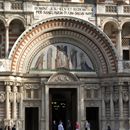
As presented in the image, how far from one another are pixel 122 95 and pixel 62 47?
5683mm

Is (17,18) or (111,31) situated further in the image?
(111,31)

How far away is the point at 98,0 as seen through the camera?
39.2m

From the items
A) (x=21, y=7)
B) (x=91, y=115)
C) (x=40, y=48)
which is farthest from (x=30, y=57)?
(x=91, y=115)

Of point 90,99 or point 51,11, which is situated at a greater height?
point 51,11

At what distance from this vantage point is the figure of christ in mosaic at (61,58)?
3747 cm

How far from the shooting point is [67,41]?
38.0 meters

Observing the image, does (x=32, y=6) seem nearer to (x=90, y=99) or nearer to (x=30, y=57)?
(x=30, y=57)

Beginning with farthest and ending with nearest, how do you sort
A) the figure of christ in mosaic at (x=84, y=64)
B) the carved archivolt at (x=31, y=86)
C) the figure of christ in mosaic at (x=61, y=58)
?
the figure of christ in mosaic at (x=84, y=64)
the figure of christ in mosaic at (x=61, y=58)
the carved archivolt at (x=31, y=86)

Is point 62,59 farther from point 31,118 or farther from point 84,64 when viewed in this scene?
point 31,118

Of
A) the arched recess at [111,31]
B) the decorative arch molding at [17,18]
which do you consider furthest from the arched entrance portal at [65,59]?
the arched recess at [111,31]

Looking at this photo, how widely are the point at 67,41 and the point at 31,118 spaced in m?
6.33

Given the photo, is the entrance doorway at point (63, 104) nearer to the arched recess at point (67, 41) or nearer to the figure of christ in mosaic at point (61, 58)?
the figure of christ in mosaic at point (61, 58)

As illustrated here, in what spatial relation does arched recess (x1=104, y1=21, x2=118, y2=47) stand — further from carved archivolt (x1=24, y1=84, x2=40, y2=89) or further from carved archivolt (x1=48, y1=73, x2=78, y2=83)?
carved archivolt (x1=24, y1=84, x2=40, y2=89)

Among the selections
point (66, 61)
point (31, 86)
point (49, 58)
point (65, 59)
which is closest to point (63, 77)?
point (66, 61)
